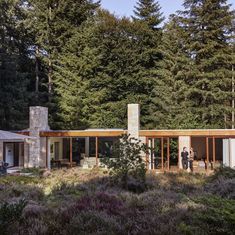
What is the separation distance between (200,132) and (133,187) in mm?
10723

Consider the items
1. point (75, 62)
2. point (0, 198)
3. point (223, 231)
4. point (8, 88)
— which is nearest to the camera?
point (223, 231)

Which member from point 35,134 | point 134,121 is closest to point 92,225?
point 134,121

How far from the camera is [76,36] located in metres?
32.1

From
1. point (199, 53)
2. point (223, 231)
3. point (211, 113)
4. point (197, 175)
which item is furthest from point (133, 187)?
point (199, 53)

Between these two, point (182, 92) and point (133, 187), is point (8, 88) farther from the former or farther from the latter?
point (133, 187)

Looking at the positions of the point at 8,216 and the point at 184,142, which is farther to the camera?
the point at 184,142

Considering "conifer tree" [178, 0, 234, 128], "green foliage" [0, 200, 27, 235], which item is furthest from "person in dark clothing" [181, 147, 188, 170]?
"green foliage" [0, 200, 27, 235]

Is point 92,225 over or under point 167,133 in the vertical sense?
under

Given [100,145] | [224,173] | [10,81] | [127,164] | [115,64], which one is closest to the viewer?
[127,164]

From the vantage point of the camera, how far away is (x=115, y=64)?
33156mm

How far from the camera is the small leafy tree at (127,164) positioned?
12312 millimetres

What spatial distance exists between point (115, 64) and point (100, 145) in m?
7.53

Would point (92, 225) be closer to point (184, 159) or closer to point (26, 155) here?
point (184, 159)

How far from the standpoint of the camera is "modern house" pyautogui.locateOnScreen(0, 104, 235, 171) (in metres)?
22.2
